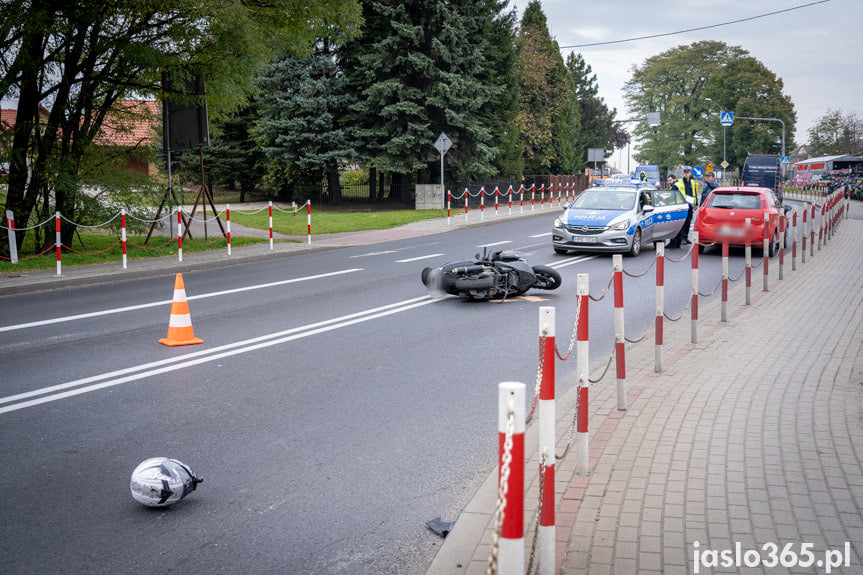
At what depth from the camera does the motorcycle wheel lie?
1235 cm

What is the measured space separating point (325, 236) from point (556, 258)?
10084 mm

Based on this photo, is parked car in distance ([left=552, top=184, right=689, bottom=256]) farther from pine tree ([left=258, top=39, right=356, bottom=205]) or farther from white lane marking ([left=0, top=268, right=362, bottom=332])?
pine tree ([left=258, top=39, right=356, bottom=205])

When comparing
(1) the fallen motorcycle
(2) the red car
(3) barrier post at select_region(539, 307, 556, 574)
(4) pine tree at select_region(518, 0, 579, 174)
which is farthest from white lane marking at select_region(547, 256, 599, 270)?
(4) pine tree at select_region(518, 0, 579, 174)

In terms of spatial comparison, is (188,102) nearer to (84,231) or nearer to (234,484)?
(84,231)

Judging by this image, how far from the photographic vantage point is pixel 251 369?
775cm

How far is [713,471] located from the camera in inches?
189

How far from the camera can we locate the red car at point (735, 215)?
18375mm

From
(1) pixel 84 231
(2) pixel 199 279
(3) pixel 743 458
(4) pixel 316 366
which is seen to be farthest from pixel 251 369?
(1) pixel 84 231

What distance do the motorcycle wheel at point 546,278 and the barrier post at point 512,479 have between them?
9805 mm

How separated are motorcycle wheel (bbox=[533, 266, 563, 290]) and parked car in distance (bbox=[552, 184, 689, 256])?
5.89 meters

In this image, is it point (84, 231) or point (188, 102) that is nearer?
point (188, 102)

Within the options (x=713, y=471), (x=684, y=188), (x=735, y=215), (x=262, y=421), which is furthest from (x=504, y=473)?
(x=684, y=188)

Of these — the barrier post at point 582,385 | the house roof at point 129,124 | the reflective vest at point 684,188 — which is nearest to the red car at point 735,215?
the reflective vest at point 684,188

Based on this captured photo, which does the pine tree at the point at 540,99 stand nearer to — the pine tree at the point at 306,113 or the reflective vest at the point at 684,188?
the pine tree at the point at 306,113
